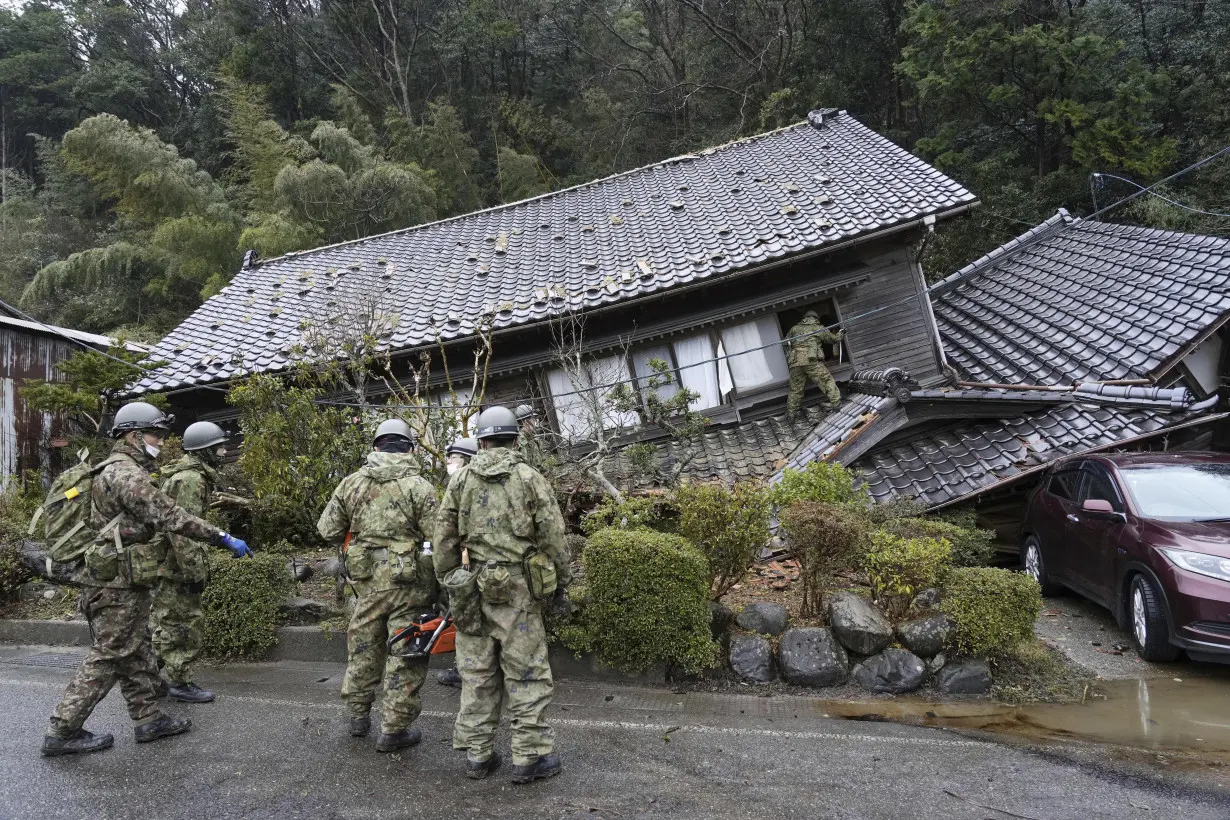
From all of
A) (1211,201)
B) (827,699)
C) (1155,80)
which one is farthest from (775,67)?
(827,699)

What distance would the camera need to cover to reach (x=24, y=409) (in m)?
12.5

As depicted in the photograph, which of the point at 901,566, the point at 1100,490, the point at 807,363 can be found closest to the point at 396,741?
the point at 901,566

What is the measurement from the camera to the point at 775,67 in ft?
76.9

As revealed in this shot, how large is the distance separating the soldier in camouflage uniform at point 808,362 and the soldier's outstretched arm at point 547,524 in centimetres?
660

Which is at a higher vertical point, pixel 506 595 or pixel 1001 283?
pixel 1001 283

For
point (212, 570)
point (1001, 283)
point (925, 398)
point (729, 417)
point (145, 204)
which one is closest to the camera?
point (212, 570)

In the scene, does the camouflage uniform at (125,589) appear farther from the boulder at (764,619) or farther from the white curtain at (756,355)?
the white curtain at (756,355)

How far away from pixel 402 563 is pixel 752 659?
2694 millimetres

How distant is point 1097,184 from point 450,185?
55.0ft

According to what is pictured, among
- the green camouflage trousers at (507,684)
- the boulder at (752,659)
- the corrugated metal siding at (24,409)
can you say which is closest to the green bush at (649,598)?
the boulder at (752,659)

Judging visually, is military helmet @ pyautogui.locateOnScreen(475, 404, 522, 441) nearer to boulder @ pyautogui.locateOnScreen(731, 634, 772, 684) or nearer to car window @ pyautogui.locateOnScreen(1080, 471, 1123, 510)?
boulder @ pyautogui.locateOnScreen(731, 634, 772, 684)

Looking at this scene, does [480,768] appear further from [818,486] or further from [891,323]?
[891,323]

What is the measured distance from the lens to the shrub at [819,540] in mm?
5727

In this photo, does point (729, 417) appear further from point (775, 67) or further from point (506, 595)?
point (775, 67)
